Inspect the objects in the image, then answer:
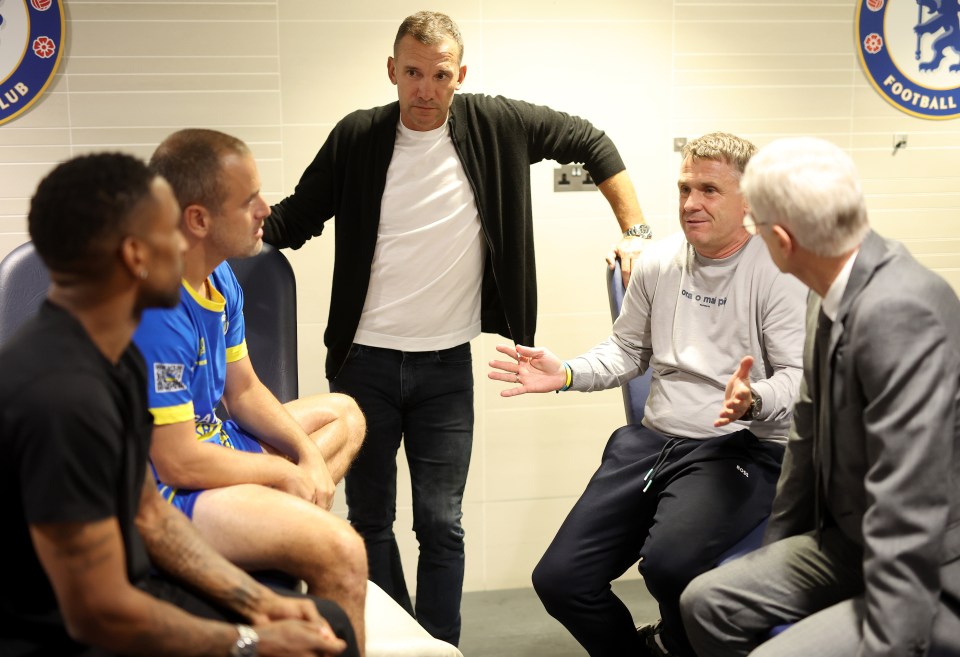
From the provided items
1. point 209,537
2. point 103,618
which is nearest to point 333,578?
point 209,537

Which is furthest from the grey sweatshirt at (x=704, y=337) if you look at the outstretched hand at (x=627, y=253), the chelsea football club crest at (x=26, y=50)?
the chelsea football club crest at (x=26, y=50)

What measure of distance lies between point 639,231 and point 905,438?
54.3 inches

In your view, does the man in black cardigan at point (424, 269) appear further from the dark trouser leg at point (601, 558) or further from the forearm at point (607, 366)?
the dark trouser leg at point (601, 558)

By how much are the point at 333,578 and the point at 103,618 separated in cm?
59

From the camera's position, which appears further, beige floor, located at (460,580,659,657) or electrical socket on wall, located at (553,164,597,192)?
electrical socket on wall, located at (553,164,597,192)

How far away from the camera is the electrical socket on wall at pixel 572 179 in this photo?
3.64m

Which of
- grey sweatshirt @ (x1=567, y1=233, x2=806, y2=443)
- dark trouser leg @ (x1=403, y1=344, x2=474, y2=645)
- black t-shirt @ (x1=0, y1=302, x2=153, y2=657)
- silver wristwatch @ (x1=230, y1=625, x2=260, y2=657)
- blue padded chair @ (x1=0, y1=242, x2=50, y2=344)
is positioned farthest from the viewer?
dark trouser leg @ (x1=403, y1=344, x2=474, y2=645)

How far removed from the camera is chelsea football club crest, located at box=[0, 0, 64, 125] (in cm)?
329

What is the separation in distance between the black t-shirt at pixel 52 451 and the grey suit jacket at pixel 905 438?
4.24 ft

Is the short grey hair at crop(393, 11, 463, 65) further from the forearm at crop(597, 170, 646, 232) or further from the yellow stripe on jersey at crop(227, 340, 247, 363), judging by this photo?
the yellow stripe on jersey at crop(227, 340, 247, 363)

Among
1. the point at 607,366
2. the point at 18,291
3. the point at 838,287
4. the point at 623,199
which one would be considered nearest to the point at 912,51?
the point at 623,199

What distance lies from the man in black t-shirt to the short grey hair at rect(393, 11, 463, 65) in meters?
1.36

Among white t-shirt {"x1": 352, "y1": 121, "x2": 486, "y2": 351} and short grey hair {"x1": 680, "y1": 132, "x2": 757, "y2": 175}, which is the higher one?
short grey hair {"x1": 680, "y1": 132, "x2": 757, "y2": 175}

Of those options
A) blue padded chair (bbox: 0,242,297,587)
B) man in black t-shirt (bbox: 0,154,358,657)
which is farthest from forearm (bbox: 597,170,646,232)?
man in black t-shirt (bbox: 0,154,358,657)
